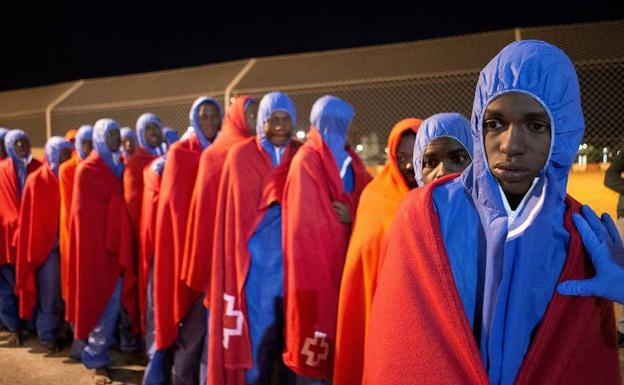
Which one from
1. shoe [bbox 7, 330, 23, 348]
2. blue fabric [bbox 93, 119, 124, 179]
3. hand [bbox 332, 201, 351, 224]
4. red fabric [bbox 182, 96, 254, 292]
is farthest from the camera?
shoe [bbox 7, 330, 23, 348]

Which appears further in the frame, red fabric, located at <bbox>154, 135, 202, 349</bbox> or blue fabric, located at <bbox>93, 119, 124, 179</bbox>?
blue fabric, located at <bbox>93, 119, 124, 179</bbox>

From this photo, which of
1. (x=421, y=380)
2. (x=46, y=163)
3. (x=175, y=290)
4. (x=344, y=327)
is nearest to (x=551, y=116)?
(x=421, y=380)

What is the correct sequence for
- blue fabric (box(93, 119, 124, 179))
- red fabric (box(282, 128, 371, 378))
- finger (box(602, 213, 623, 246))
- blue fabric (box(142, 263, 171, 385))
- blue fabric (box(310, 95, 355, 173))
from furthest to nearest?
blue fabric (box(93, 119, 124, 179)) < blue fabric (box(142, 263, 171, 385)) < blue fabric (box(310, 95, 355, 173)) < red fabric (box(282, 128, 371, 378)) < finger (box(602, 213, 623, 246))

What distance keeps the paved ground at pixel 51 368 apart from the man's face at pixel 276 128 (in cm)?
250

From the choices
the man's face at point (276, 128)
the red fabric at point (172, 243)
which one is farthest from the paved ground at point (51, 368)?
the man's face at point (276, 128)

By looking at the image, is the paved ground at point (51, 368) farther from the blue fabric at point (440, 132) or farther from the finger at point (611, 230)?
the finger at point (611, 230)

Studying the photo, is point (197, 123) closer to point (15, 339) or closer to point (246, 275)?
point (246, 275)

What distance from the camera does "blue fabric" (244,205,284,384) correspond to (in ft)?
11.1

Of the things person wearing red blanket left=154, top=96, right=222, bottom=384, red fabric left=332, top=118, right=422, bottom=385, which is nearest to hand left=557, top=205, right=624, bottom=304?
red fabric left=332, top=118, right=422, bottom=385

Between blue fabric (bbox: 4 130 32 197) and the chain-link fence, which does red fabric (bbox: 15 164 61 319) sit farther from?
the chain-link fence

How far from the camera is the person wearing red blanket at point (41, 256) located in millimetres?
5543

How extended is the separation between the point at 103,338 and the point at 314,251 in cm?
261

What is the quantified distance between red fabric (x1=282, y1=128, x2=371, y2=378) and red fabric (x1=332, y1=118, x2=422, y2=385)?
0.49 meters

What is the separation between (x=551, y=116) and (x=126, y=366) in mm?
4758
